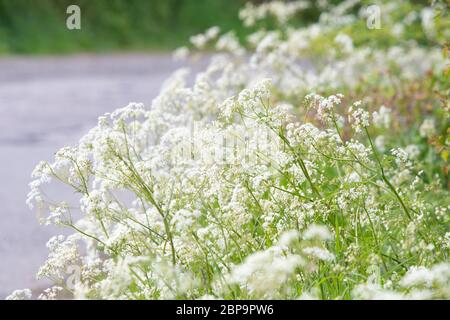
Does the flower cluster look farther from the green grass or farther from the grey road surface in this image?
the green grass

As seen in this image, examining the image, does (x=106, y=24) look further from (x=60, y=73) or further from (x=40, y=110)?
(x=40, y=110)

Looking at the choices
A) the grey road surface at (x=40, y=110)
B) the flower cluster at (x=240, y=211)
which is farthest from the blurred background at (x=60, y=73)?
the flower cluster at (x=240, y=211)

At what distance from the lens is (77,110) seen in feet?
35.7

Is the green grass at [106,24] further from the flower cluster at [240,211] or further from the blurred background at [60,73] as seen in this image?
the flower cluster at [240,211]

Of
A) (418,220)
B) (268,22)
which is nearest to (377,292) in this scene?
(418,220)

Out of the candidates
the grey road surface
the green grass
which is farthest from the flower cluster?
the green grass

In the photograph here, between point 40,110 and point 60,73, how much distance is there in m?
3.17

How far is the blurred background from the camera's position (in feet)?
21.0

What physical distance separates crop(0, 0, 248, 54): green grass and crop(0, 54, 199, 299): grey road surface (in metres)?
0.98

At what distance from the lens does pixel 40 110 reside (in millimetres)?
10992

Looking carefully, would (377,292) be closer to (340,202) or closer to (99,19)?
(340,202)

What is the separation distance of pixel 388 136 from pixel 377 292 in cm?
369

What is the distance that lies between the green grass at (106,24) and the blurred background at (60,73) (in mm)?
20

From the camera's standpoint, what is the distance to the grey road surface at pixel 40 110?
19.0 ft
